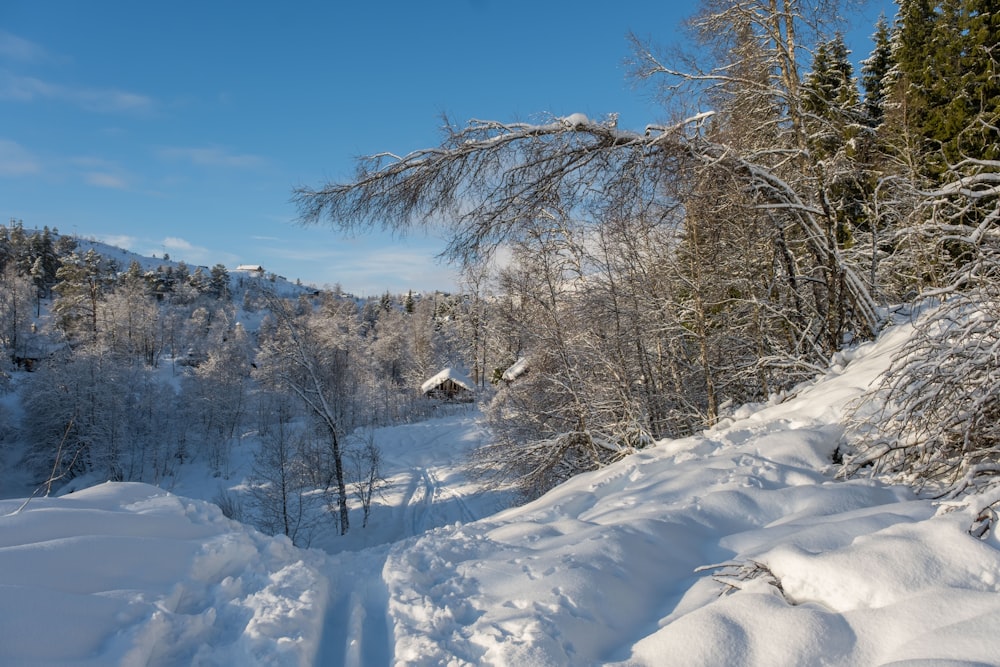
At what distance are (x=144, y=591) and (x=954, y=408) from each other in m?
4.40

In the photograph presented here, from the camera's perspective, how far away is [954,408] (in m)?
2.92

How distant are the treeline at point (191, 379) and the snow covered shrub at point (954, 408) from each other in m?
16.2

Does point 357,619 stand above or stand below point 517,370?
below

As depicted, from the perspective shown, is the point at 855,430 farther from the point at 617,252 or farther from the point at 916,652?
the point at 617,252

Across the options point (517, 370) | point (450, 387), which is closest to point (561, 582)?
point (517, 370)

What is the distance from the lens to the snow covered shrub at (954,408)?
279cm

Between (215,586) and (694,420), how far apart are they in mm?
9622

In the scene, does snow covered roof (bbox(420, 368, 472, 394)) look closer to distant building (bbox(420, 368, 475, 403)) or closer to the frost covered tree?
distant building (bbox(420, 368, 475, 403))

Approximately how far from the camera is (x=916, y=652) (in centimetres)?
152

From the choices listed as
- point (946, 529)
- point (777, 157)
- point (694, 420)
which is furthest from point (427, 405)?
point (946, 529)

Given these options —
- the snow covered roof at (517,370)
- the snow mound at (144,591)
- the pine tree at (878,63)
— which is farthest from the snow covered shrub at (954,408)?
the pine tree at (878,63)

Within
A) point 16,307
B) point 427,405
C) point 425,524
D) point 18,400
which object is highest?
point 16,307

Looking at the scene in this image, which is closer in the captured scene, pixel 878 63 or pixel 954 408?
pixel 954 408

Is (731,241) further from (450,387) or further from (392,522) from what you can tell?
(450,387)
